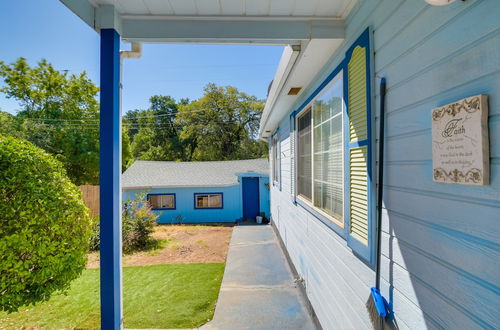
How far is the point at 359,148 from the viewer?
73.6 inches

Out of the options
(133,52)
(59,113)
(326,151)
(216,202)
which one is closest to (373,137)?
(326,151)

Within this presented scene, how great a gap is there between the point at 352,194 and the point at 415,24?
1198 mm

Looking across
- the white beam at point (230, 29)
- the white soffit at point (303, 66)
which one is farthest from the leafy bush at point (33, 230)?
the white soffit at point (303, 66)

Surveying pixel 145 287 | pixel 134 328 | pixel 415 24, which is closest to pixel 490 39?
pixel 415 24

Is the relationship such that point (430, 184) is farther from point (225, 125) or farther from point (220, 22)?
point (225, 125)

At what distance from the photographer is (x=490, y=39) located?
35.1 inches

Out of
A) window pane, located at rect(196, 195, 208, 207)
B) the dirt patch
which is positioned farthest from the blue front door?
the dirt patch

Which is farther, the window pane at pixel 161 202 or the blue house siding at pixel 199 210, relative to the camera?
the window pane at pixel 161 202

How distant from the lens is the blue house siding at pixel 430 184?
0.90 metres

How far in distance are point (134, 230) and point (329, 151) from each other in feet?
24.9

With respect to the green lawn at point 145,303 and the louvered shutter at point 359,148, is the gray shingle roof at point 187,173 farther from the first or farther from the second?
the louvered shutter at point 359,148

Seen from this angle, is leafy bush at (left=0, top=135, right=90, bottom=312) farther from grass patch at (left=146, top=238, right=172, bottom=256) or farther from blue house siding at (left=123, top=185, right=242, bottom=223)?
blue house siding at (left=123, top=185, right=242, bottom=223)

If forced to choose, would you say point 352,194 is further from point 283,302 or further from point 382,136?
point 283,302

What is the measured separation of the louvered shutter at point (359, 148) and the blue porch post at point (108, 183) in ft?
6.25
